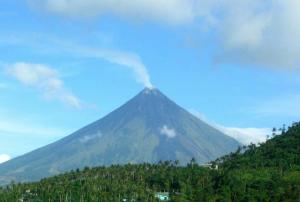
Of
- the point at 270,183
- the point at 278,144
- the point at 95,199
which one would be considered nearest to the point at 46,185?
the point at 95,199

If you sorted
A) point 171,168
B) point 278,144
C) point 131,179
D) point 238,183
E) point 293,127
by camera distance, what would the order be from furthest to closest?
1. point 293,127
2. point 278,144
3. point 171,168
4. point 131,179
5. point 238,183

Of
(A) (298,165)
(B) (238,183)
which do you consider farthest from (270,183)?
(A) (298,165)

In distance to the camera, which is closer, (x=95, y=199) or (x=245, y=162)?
(x=95, y=199)

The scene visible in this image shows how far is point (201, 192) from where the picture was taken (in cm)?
10756

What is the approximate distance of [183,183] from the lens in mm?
117688

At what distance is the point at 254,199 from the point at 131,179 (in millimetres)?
31414

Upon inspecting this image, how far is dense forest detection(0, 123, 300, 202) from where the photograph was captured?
106 metres

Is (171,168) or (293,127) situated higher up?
(293,127)

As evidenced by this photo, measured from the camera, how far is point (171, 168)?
138m

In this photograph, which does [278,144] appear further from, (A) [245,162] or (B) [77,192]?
(B) [77,192]

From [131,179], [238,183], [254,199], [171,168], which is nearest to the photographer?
[254,199]

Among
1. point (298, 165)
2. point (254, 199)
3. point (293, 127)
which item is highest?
point (293, 127)

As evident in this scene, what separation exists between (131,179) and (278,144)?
44.2m

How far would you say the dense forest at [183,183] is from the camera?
10594 centimetres
